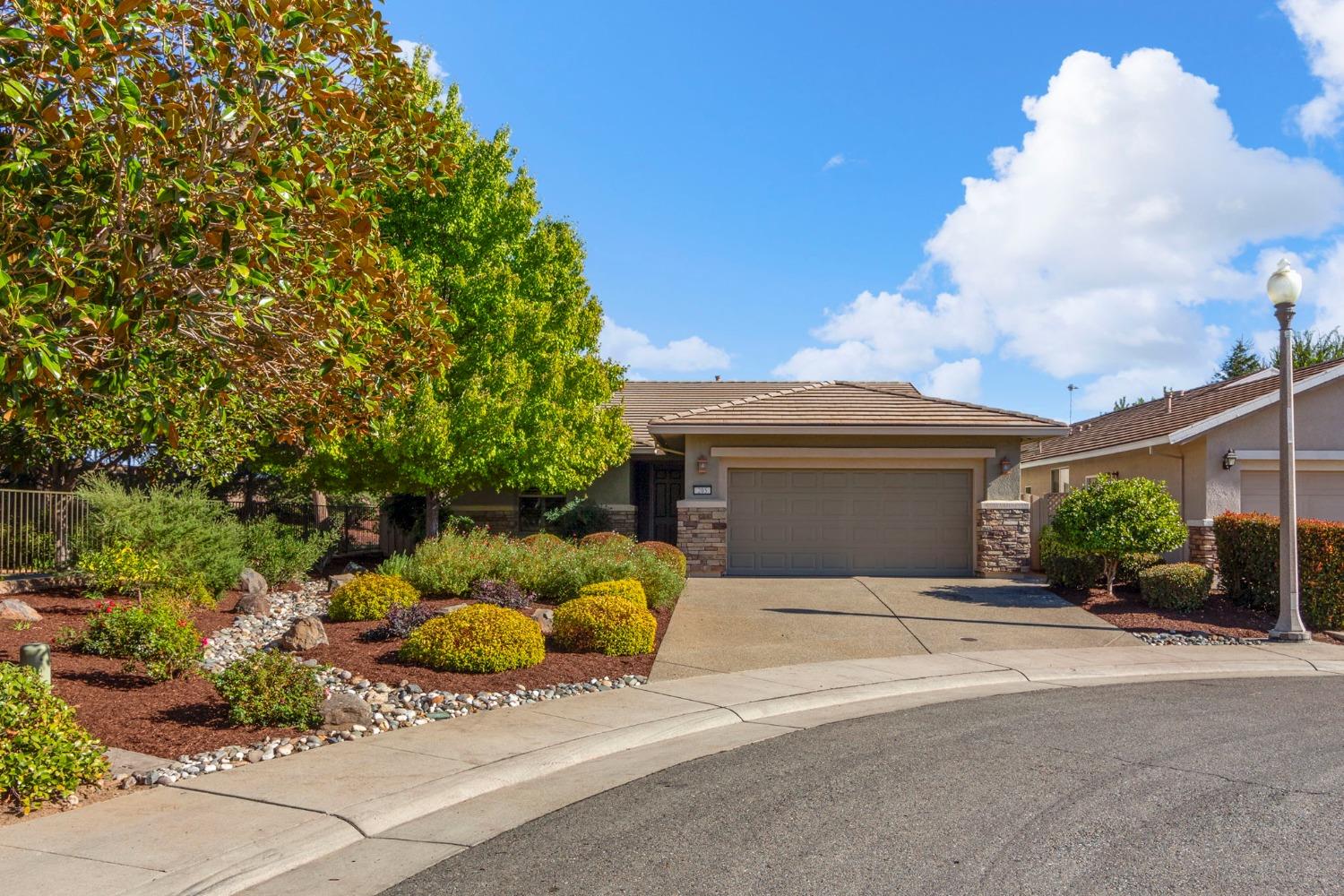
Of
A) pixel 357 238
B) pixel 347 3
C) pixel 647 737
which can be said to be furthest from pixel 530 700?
pixel 347 3

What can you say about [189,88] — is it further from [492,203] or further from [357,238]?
[492,203]

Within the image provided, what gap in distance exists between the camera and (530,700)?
9.68 meters

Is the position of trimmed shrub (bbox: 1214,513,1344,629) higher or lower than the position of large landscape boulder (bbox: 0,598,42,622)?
higher

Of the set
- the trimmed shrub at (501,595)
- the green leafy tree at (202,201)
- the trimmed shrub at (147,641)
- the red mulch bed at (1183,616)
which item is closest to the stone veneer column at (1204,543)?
the red mulch bed at (1183,616)

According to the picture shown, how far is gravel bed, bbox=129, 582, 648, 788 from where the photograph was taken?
7.17 metres

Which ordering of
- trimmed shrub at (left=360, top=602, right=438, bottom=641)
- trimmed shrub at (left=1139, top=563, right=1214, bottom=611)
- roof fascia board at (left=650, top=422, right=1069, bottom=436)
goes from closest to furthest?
trimmed shrub at (left=360, top=602, right=438, bottom=641), trimmed shrub at (left=1139, top=563, right=1214, bottom=611), roof fascia board at (left=650, top=422, right=1069, bottom=436)

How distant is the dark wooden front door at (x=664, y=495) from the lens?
971 inches

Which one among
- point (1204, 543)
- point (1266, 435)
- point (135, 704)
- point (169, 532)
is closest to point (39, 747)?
point (135, 704)

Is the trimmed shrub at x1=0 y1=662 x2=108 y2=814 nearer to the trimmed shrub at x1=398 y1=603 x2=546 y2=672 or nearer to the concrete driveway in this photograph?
the trimmed shrub at x1=398 y1=603 x2=546 y2=672

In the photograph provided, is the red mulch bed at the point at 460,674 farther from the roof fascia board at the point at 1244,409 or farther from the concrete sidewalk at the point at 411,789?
the roof fascia board at the point at 1244,409

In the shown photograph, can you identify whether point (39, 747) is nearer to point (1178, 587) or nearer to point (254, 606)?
point (254, 606)

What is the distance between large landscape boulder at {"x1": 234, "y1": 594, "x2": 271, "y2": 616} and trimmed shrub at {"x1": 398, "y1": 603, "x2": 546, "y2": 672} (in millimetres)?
4409

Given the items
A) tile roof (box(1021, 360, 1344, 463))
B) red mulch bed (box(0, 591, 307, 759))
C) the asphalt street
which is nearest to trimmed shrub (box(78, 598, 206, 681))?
red mulch bed (box(0, 591, 307, 759))

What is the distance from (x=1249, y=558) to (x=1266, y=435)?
487 cm
